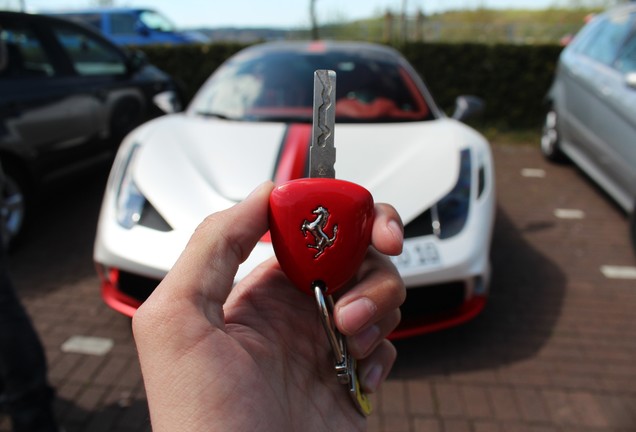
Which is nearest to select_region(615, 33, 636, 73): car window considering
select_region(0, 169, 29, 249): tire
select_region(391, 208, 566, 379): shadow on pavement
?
select_region(391, 208, 566, 379): shadow on pavement

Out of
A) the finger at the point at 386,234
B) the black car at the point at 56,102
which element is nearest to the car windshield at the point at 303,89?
the black car at the point at 56,102

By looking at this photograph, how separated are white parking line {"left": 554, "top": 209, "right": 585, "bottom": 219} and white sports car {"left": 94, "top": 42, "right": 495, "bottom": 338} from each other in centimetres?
208

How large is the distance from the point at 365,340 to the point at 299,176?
1380mm

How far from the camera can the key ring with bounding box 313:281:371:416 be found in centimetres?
90

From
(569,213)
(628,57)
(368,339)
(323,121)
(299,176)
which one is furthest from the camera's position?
(569,213)

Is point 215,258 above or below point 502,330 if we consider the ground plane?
above

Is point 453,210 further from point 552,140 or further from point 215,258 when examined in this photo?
point 552,140

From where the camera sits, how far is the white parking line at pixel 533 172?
6.12 metres

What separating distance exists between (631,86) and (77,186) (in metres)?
5.08

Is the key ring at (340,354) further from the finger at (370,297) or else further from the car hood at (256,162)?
the car hood at (256,162)

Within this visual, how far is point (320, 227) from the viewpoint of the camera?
0.87m

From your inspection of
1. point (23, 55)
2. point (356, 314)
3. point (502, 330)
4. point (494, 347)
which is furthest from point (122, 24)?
point (356, 314)

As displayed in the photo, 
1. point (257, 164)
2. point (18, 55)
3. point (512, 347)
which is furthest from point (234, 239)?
point (18, 55)

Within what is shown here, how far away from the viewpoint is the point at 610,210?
493cm
